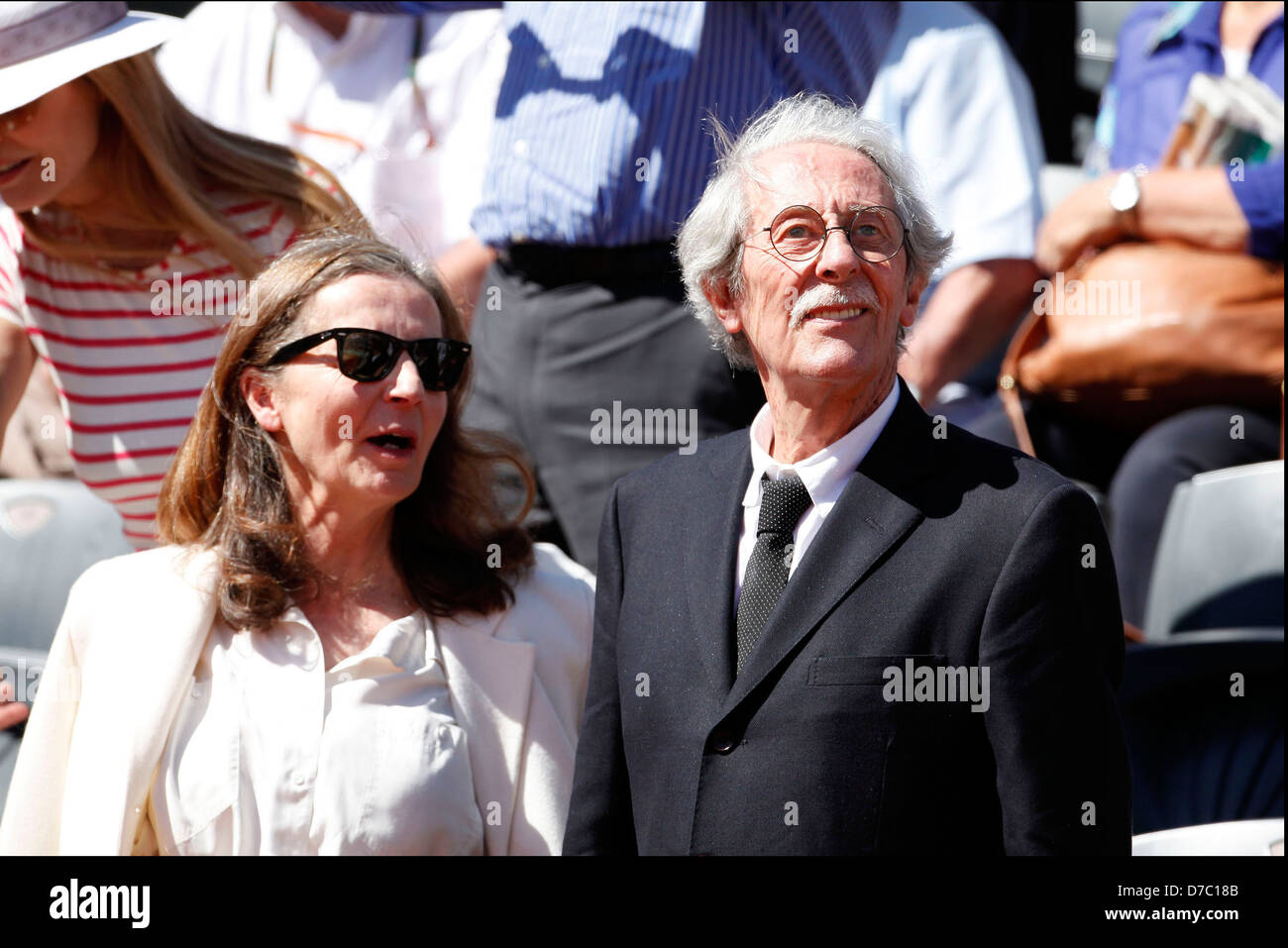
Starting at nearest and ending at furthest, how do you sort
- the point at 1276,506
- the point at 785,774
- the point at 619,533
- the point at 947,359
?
the point at 785,774
the point at 619,533
the point at 1276,506
the point at 947,359

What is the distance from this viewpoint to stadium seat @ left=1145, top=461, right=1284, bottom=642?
11.3ft

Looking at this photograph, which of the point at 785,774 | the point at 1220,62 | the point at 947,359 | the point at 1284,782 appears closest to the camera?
the point at 785,774

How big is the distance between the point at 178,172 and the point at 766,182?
148 cm

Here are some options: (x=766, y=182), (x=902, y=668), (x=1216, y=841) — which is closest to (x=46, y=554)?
(x=766, y=182)

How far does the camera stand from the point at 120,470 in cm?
317

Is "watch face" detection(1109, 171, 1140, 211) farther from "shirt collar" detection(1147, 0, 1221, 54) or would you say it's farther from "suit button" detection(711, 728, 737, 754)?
"suit button" detection(711, 728, 737, 754)

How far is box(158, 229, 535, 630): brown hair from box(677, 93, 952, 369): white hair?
62 cm

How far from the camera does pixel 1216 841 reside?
2.42 metres

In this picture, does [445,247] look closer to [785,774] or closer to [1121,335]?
[1121,335]

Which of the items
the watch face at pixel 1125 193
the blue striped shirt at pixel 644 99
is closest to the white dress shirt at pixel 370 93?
the blue striped shirt at pixel 644 99

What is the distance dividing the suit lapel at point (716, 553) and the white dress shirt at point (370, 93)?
183 cm

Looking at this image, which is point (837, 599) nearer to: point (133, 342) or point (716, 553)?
point (716, 553)
